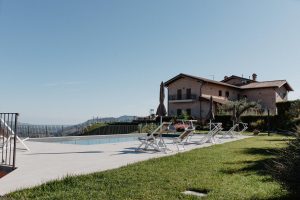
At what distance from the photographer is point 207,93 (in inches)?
1592

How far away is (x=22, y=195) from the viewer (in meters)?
4.39

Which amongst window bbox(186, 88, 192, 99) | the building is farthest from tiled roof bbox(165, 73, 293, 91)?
window bbox(186, 88, 192, 99)

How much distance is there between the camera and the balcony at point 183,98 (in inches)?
1570

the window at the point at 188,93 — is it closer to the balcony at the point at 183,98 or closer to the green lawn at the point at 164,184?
the balcony at the point at 183,98

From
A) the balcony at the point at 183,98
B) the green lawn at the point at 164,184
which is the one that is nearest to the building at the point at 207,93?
the balcony at the point at 183,98

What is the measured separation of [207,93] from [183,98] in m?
3.15

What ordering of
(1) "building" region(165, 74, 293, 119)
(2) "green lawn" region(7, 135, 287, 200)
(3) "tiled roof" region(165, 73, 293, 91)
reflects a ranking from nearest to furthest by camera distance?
(2) "green lawn" region(7, 135, 287, 200) < (1) "building" region(165, 74, 293, 119) < (3) "tiled roof" region(165, 73, 293, 91)

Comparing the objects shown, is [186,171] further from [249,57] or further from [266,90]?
[266,90]

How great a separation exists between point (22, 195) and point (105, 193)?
1149 millimetres

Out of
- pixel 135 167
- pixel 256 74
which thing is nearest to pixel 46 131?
pixel 135 167

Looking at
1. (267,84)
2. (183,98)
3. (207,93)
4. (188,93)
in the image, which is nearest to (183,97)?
(183,98)

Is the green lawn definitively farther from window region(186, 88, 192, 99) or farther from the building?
window region(186, 88, 192, 99)

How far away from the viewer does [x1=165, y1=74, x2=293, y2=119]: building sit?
39.6 metres

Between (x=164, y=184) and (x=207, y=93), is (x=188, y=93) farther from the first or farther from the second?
(x=164, y=184)
